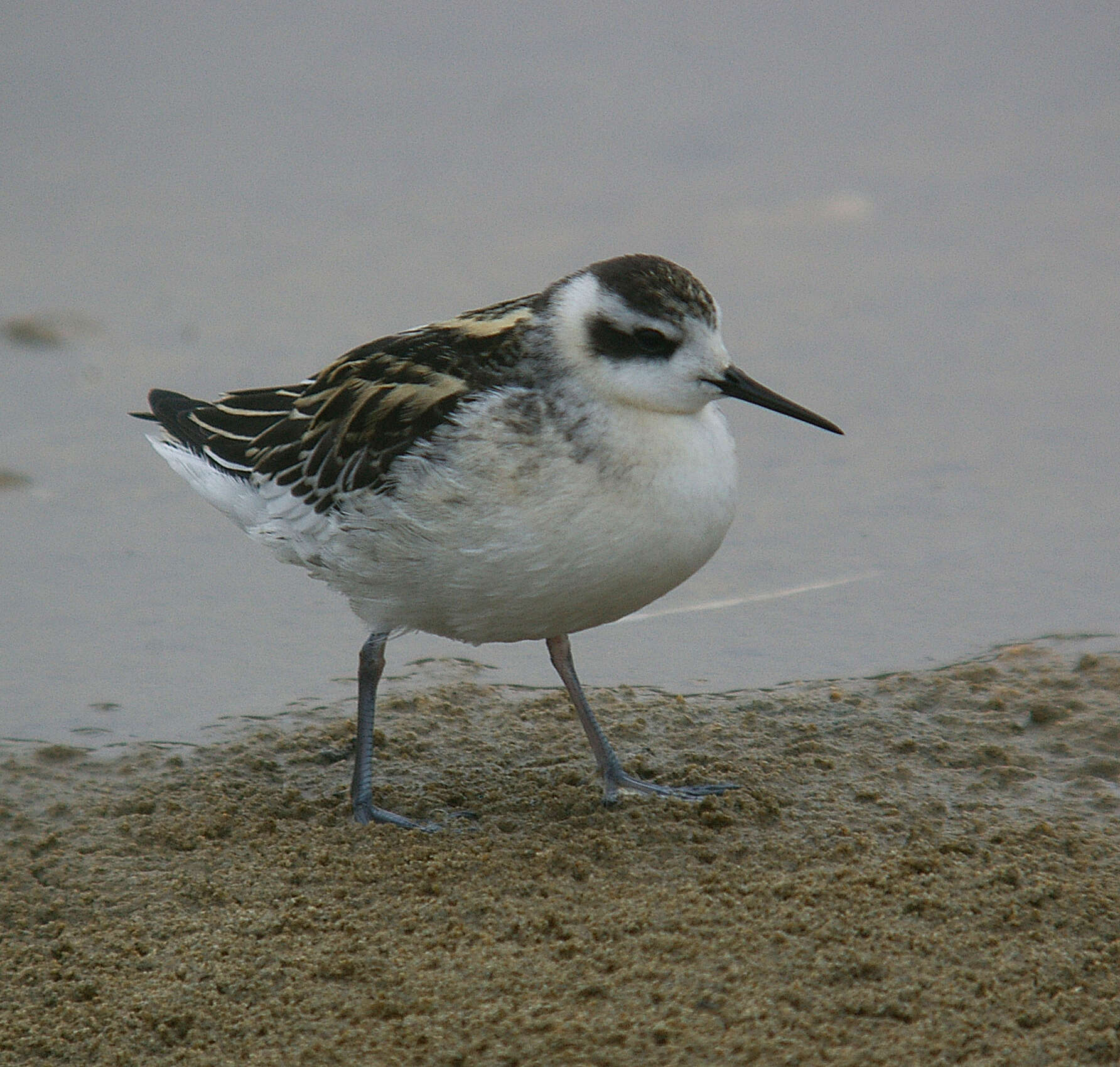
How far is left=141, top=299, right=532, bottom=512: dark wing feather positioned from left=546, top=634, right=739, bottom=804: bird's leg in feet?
3.80

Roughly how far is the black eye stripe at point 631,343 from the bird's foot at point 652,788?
5.66 feet

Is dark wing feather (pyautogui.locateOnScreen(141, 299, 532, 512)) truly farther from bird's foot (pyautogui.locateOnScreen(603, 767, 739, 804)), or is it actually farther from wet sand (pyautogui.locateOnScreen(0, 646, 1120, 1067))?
bird's foot (pyautogui.locateOnScreen(603, 767, 739, 804))

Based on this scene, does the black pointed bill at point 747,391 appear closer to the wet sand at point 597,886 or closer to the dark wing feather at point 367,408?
the dark wing feather at point 367,408

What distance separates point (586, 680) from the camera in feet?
26.0

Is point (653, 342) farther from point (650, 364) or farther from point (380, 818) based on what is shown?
point (380, 818)

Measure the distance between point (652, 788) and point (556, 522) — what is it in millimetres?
1309

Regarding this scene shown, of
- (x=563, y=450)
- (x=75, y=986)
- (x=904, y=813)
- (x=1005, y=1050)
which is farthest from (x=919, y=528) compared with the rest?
(x=75, y=986)

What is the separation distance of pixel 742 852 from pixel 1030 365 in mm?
5425

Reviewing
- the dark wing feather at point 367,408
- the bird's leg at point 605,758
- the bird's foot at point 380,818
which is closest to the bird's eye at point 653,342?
the dark wing feather at point 367,408

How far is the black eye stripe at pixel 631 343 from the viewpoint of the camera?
20.4 ft

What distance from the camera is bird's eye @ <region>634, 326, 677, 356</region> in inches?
244

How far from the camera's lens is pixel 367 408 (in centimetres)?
671

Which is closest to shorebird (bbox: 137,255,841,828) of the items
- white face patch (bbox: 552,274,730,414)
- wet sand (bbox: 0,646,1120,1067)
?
white face patch (bbox: 552,274,730,414)

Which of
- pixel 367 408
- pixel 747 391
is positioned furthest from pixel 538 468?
pixel 367 408
